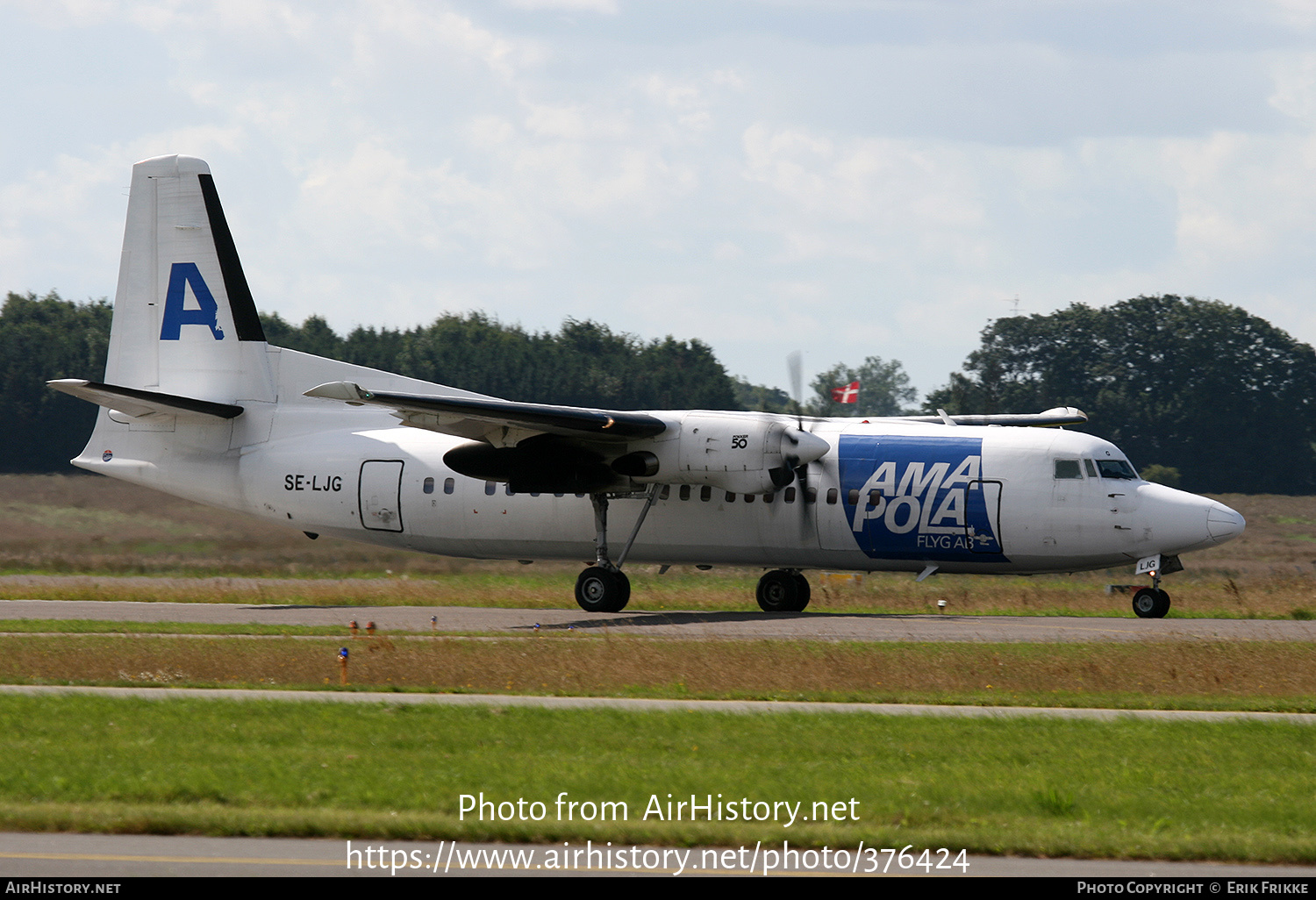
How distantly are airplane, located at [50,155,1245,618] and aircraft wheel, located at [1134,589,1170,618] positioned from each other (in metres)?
0.04

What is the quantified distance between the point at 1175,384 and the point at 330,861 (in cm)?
7066

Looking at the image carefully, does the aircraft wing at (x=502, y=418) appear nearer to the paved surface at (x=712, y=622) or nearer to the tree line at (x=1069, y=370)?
the paved surface at (x=712, y=622)

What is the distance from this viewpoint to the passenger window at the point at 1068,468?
23516 mm

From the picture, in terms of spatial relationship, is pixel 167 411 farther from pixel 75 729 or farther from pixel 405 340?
pixel 405 340

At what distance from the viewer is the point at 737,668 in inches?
660

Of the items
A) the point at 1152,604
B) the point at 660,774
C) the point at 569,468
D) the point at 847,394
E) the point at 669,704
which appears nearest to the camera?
the point at 660,774

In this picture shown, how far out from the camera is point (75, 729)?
1243 cm

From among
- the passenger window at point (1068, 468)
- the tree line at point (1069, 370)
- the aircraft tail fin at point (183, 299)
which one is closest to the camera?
the passenger window at point (1068, 468)

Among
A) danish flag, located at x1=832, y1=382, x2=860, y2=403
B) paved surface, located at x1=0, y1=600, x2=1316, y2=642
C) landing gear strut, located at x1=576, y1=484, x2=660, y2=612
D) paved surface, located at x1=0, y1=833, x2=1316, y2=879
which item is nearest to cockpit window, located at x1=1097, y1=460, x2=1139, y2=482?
paved surface, located at x1=0, y1=600, x2=1316, y2=642

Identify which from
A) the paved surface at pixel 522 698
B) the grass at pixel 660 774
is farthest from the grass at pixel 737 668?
the grass at pixel 660 774

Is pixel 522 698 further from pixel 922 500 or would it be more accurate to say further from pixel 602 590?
pixel 922 500

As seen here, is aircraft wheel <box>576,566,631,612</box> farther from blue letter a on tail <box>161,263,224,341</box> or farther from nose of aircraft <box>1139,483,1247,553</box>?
blue letter a on tail <box>161,263,224,341</box>

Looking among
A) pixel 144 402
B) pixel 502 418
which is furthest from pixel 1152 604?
pixel 144 402

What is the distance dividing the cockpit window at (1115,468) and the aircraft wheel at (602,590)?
888cm
